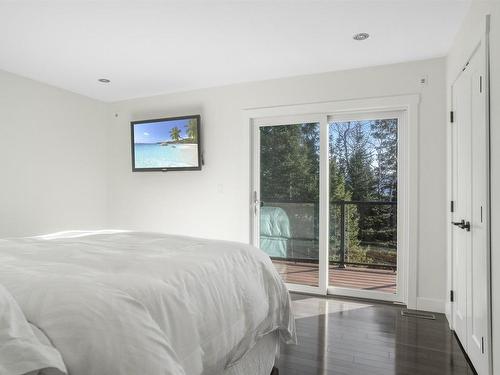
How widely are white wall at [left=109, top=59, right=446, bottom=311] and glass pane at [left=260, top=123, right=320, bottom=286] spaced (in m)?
0.24

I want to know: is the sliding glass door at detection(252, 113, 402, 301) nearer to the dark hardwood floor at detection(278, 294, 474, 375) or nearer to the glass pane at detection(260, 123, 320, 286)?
the glass pane at detection(260, 123, 320, 286)

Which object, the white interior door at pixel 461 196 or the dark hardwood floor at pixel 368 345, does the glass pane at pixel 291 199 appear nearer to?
the dark hardwood floor at pixel 368 345

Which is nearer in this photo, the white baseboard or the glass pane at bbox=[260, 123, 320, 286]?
the white baseboard

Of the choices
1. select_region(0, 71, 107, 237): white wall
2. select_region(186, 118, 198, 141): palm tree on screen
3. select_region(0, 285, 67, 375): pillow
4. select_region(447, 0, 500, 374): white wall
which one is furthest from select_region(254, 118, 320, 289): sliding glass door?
select_region(0, 285, 67, 375): pillow

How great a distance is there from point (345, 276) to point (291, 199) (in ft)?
3.48

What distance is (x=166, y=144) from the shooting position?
14.4 feet

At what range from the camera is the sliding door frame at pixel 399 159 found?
10.8 ft

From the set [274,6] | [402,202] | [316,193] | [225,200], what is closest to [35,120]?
[225,200]

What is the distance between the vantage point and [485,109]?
75.4 inches

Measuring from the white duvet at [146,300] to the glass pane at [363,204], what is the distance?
184cm

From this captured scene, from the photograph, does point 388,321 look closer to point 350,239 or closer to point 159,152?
point 350,239

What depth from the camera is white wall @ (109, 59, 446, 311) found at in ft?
10.6

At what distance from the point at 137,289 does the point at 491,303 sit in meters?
1.86

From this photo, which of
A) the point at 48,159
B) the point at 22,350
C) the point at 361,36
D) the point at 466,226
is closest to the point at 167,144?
the point at 48,159
